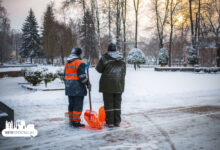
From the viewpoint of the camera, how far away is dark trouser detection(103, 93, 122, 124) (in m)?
5.18

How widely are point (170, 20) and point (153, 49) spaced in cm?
5812

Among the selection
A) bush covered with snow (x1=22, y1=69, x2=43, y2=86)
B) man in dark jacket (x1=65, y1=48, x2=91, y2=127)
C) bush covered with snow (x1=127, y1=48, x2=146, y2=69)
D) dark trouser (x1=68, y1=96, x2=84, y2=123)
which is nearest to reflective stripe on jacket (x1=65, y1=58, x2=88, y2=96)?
man in dark jacket (x1=65, y1=48, x2=91, y2=127)

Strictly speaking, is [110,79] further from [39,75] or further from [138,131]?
[39,75]

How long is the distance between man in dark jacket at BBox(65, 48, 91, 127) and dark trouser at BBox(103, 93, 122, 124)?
59cm

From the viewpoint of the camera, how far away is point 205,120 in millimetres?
5902

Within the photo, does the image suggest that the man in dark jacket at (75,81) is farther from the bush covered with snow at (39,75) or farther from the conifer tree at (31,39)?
the conifer tree at (31,39)

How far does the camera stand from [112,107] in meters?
5.20

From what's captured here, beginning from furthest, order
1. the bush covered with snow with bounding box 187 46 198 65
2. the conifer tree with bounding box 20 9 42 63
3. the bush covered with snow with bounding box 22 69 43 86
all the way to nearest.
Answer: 1. the conifer tree with bounding box 20 9 42 63
2. the bush covered with snow with bounding box 187 46 198 65
3. the bush covered with snow with bounding box 22 69 43 86

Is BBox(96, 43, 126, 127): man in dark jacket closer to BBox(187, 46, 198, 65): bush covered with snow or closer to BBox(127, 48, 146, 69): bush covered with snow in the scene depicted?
BBox(187, 46, 198, 65): bush covered with snow

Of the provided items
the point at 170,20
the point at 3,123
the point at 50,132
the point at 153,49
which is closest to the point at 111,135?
the point at 50,132

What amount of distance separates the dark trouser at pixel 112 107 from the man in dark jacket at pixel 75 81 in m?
0.59

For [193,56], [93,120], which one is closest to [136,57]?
[193,56]

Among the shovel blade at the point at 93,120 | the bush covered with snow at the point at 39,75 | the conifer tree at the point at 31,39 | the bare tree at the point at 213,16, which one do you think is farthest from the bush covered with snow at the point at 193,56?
the conifer tree at the point at 31,39

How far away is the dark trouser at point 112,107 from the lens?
204 inches
